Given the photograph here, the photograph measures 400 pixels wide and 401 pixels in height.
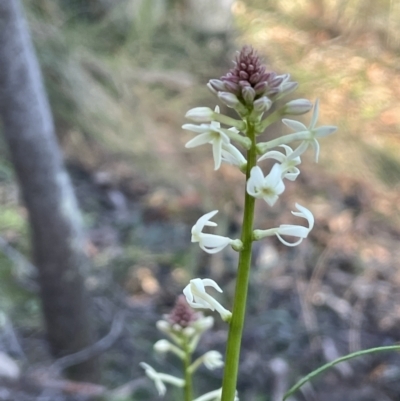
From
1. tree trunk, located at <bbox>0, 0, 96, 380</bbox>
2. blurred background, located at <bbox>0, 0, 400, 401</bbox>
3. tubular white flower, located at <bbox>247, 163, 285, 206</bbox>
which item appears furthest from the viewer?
blurred background, located at <bbox>0, 0, 400, 401</bbox>

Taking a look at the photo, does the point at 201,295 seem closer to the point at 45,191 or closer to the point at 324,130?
the point at 324,130

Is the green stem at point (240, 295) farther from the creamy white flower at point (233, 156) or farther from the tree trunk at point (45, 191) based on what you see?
the tree trunk at point (45, 191)

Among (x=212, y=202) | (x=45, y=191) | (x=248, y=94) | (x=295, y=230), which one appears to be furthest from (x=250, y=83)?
(x=212, y=202)

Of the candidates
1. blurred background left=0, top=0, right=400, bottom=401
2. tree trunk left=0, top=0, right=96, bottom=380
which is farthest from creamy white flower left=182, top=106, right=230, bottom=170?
blurred background left=0, top=0, right=400, bottom=401

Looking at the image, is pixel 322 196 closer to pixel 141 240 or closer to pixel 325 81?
pixel 325 81

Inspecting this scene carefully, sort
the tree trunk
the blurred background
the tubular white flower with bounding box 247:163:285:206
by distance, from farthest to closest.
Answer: the blurred background
the tree trunk
the tubular white flower with bounding box 247:163:285:206

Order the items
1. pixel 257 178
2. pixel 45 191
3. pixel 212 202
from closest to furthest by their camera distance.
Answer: pixel 257 178 < pixel 45 191 < pixel 212 202

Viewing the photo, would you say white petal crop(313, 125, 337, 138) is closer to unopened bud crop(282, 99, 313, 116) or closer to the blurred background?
unopened bud crop(282, 99, 313, 116)
